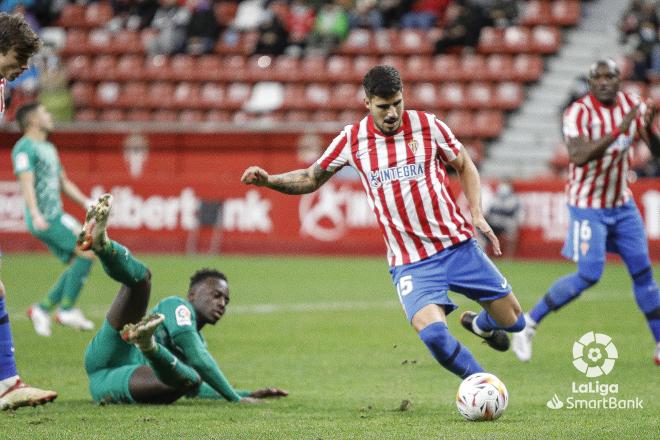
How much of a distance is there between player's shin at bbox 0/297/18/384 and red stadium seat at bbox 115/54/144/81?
1917 cm

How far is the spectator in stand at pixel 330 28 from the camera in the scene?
24062mm

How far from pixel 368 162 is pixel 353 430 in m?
1.67

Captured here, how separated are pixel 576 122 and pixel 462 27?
14.2 metres

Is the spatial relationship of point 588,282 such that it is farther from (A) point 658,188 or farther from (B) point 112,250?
(A) point 658,188

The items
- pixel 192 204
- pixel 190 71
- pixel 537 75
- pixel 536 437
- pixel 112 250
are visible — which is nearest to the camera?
pixel 536 437

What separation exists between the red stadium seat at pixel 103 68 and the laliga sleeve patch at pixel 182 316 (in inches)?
761

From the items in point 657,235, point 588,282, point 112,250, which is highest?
point 112,250

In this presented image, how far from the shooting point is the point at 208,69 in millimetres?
25031

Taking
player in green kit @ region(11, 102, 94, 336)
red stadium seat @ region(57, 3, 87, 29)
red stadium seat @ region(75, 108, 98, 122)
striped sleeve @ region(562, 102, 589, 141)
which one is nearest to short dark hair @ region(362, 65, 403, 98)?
striped sleeve @ region(562, 102, 589, 141)

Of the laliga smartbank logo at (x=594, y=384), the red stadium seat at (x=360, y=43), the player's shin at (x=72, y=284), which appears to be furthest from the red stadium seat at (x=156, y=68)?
the laliga smartbank logo at (x=594, y=384)

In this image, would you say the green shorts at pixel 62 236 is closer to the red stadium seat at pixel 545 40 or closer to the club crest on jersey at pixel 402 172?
the club crest on jersey at pixel 402 172

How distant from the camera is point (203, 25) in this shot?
82.7ft

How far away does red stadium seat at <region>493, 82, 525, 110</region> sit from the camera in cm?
2234

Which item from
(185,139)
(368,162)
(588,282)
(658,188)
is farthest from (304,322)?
(185,139)
